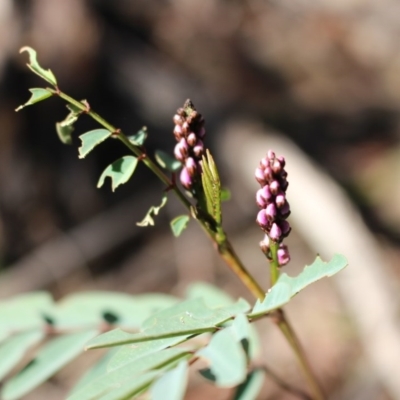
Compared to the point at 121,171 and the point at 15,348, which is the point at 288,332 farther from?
the point at 15,348

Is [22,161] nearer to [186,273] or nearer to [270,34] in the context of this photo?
[186,273]

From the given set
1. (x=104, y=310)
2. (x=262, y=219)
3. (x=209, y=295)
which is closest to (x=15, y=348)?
(x=104, y=310)

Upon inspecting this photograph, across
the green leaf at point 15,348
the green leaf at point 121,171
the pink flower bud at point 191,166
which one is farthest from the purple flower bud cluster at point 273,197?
the green leaf at point 15,348

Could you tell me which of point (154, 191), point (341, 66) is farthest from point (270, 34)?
point (154, 191)

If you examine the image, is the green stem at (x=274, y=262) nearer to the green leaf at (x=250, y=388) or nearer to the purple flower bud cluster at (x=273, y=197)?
the purple flower bud cluster at (x=273, y=197)

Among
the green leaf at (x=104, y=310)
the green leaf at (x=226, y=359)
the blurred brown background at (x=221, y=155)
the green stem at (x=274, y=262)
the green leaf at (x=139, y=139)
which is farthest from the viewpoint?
the blurred brown background at (x=221, y=155)
